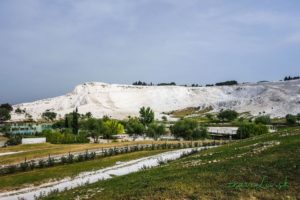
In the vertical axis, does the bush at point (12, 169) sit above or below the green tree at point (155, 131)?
below

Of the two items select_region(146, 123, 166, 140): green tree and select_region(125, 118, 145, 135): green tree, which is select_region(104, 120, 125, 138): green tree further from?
select_region(146, 123, 166, 140): green tree

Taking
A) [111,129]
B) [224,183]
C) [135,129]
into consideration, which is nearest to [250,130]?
[135,129]

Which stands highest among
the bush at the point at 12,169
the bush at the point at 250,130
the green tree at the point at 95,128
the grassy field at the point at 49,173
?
the green tree at the point at 95,128

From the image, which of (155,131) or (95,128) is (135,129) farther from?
(95,128)

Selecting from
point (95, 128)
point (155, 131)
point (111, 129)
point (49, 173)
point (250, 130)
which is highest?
point (95, 128)

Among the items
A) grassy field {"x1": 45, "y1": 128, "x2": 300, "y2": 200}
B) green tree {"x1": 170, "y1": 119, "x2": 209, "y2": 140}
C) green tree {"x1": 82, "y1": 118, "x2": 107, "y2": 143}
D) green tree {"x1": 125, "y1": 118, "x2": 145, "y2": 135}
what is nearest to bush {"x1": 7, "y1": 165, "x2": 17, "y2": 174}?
grassy field {"x1": 45, "y1": 128, "x2": 300, "y2": 200}

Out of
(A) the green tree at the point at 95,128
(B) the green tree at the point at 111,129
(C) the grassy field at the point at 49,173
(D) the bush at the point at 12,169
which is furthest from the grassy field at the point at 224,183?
(B) the green tree at the point at 111,129

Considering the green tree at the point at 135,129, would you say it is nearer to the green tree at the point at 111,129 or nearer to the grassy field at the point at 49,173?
the green tree at the point at 111,129

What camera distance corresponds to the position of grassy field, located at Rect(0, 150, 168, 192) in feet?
146

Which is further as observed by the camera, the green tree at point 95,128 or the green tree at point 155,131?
the green tree at point 155,131

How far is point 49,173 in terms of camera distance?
5022cm

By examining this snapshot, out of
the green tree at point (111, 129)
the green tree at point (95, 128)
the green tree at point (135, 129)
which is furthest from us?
the green tree at point (135, 129)

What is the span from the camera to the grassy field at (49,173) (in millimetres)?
44594

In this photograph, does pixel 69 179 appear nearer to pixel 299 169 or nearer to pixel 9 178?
pixel 9 178
